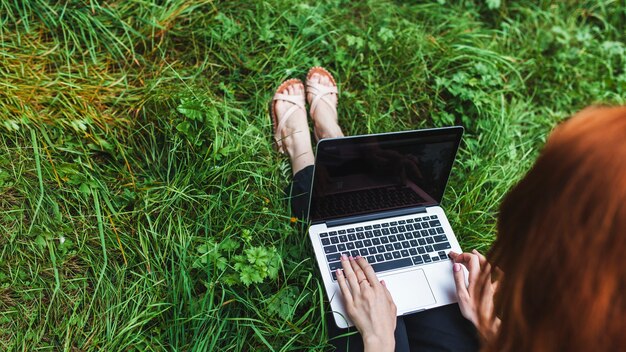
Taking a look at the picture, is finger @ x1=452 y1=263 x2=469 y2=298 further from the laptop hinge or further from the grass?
the grass

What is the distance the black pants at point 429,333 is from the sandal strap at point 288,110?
3.05 ft

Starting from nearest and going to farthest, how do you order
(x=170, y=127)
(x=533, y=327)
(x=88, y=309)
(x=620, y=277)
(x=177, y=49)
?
1. (x=620, y=277)
2. (x=533, y=327)
3. (x=88, y=309)
4. (x=170, y=127)
5. (x=177, y=49)

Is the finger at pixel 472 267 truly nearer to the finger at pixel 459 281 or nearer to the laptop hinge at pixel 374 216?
the finger at pixel 459 281

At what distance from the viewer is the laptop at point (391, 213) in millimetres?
1809

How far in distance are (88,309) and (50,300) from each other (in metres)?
0.17

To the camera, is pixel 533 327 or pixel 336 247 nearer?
pixel 533 327

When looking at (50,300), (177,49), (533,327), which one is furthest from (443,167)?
(50,300)

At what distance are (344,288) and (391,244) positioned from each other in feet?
1.09

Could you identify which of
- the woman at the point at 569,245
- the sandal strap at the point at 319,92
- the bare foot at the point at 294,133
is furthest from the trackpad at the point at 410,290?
the sandal strap at the point at 319,92

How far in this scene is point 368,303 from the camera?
173cm

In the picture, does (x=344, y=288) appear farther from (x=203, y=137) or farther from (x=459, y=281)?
(x=203, y=137)

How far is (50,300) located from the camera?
189cm

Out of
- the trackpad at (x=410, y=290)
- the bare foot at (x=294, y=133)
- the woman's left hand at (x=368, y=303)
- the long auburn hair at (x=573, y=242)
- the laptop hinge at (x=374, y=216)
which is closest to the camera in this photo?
the long auburn hair at (x=573, y=242)

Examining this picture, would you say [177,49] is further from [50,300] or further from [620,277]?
[620,277]
